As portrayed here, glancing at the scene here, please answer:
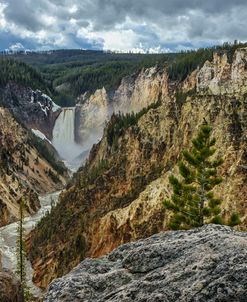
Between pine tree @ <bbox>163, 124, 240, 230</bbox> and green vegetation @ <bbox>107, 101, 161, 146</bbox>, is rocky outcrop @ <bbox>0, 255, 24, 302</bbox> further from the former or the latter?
green vegetation @ <bbox>107, 101, 161, 146</bbox>

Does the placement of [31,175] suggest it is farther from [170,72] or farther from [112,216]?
[112,216]

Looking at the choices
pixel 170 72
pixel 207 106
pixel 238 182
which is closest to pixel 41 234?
pixel 207 106

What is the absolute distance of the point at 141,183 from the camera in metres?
71.8

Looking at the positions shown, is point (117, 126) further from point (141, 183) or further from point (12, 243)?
point (141, 183)

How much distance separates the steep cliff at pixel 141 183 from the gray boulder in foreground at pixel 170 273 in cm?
3958

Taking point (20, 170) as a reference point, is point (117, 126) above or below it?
above

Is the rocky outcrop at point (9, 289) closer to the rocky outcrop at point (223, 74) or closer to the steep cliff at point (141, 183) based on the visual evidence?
the steep cliff at point (141, 183)

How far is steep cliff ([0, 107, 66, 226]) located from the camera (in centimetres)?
11556

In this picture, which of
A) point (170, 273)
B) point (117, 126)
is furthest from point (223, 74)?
point (170, 273)

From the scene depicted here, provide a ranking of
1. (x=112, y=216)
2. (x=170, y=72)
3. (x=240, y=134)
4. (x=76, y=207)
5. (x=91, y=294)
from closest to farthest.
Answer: (x=91, y=294)
(x=240, y=134)
(x=112, y=216)
(x=76, y=207)
(x=170, y=72)

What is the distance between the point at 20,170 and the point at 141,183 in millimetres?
74532

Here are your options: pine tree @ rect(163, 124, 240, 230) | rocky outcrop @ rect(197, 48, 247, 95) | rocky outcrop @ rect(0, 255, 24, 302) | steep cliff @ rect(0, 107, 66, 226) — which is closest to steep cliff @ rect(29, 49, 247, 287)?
rocky outcrop @ rect(197, 48, 247, 95)

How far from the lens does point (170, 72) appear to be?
17525 centimetres

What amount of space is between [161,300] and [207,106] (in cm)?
6038
